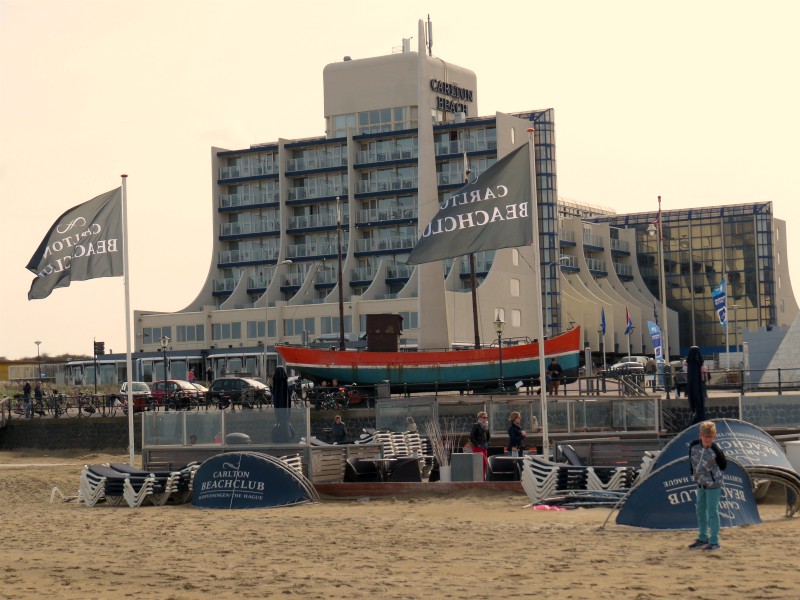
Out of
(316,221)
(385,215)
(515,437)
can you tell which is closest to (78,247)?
(515,437)

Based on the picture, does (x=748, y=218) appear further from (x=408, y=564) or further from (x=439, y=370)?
(x=408, y=564)

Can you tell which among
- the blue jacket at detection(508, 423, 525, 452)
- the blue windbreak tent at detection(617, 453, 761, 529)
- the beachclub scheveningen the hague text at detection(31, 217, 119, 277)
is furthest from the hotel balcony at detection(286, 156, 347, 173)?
the blue windbreak tent at detection(617, 453, 761, 529)

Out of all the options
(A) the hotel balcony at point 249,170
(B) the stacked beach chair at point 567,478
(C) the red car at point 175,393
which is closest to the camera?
(B) the stacked beach chair at point 567,478

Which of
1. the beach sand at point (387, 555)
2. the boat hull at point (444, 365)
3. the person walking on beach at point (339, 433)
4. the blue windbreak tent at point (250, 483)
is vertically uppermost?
the boat hull at point (444, 365)

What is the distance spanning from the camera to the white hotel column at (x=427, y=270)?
54156 millimetres

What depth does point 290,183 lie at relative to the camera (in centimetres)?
10050

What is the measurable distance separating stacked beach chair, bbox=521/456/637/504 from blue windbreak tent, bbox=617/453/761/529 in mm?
4100

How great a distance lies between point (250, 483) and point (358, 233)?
244ft

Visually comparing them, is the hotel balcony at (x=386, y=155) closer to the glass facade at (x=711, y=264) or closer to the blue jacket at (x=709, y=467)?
the glass facade at (x=711, y=264)

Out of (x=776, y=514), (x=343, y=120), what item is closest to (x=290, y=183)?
(x=343, y=120)

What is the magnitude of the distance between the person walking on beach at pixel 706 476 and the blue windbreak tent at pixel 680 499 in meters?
1.64

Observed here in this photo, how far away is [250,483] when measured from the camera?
23562mm

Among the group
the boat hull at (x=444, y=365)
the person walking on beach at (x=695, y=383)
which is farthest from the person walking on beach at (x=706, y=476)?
the boat hull at (x=444, y=365)

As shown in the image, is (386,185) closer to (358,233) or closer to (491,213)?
(358,233)
